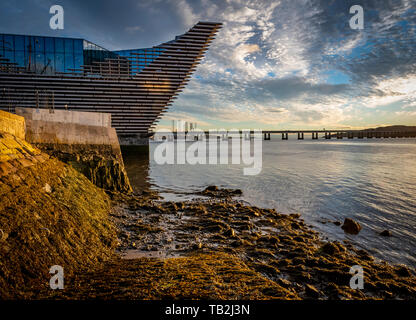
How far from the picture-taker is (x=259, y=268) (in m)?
4.96

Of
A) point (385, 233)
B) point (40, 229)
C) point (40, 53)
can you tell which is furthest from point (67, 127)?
point (40, 53)

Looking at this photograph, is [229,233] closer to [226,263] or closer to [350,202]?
[226,263]

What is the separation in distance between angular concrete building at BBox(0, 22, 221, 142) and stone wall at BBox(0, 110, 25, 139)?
3313 centimetres

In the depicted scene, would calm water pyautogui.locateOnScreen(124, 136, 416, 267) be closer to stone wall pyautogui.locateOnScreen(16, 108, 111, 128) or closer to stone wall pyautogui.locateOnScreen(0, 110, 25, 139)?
stone wall pyautogui.locateOnScreen(16, 108, 111, 128)

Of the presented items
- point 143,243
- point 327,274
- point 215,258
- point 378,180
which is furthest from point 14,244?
point 378,180

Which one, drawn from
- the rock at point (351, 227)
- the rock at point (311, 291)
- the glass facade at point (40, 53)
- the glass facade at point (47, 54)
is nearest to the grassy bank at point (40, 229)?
the rock at point (311, 291)

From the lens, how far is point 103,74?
3859 centimetres

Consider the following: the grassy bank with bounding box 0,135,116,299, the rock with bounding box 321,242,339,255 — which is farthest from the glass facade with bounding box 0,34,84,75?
the rock with bounding box 321,242,339,255

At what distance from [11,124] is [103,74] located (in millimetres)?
36665

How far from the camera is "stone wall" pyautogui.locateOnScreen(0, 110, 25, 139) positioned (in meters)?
6.59

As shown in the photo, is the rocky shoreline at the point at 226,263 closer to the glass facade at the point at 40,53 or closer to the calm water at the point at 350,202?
the calm water at the point at 350,202

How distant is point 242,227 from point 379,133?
222 metres
